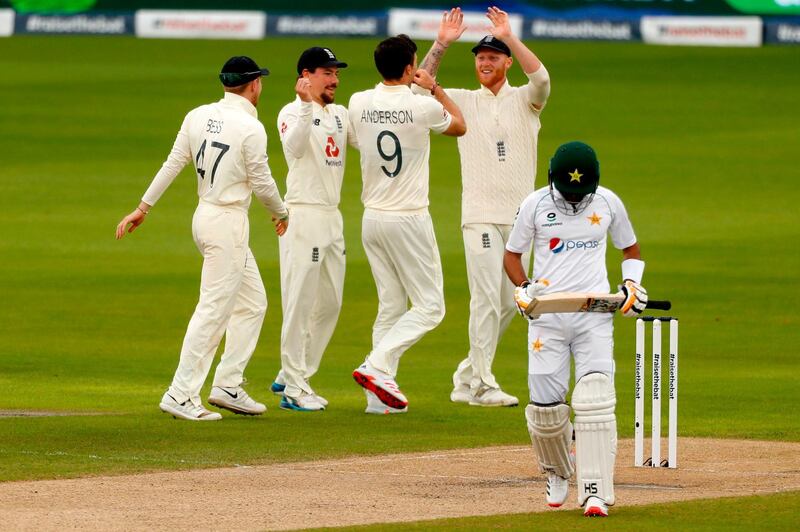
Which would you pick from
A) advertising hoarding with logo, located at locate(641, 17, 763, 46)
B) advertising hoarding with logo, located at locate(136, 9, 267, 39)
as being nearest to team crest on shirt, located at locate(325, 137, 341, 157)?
advertising hoarding with logo, located at locate(641, 17, 763, 46)

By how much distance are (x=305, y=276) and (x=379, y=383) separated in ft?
3.21

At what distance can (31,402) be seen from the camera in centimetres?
1249

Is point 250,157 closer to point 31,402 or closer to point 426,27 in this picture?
point 31,402

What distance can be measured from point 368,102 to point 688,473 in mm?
3764

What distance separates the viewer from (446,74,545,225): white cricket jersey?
12781 millimetres

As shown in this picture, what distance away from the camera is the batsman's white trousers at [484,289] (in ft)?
41.7

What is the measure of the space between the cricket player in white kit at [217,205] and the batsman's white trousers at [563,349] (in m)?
3.23

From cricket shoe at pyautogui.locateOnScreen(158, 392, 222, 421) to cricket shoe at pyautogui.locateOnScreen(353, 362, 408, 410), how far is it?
1.03 metres

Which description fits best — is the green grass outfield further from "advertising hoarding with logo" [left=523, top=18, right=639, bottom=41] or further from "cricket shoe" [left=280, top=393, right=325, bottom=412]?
A: "advertising hoarding with logo" [left=523, top=18, right=639, bottom=41]

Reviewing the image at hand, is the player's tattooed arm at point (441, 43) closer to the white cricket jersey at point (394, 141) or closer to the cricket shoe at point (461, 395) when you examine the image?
the white cricket jersey at point (394, 141)

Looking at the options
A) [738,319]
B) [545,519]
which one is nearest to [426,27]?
[738,319]

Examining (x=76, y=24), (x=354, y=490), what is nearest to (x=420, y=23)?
(x=76, y=24)

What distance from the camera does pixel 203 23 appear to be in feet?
131

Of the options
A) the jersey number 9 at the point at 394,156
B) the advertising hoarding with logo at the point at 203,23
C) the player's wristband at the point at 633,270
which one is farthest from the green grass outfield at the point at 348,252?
the player's wristband at the point at 633,270
